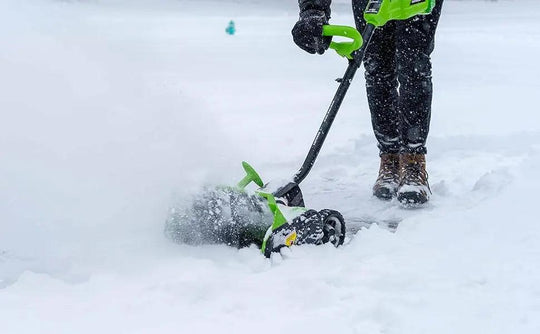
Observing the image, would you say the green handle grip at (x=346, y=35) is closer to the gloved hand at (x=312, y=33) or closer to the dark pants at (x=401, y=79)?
the gloved hand at (x=312, y=33)

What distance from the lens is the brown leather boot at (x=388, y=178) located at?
355 cm

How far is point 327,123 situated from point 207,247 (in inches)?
28.4

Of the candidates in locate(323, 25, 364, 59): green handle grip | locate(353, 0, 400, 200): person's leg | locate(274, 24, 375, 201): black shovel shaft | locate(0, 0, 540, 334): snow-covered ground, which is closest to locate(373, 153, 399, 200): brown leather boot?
locate(353, 0, 400, 200): person's leg

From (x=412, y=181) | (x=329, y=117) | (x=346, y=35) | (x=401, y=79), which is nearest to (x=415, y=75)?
(x=401, y=79)

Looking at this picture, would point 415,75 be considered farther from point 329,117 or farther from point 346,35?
point 346,35

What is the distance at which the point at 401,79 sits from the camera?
11.3 feet

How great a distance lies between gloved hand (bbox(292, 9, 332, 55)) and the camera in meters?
2.79

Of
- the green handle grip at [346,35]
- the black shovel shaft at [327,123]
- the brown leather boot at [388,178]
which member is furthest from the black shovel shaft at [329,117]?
the brown leather boot at [388,178]

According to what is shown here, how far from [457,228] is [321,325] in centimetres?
110

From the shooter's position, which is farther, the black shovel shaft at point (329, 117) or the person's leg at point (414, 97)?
the person's leg at point (414, 97)

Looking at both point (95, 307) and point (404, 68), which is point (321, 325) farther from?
point (404, 68)

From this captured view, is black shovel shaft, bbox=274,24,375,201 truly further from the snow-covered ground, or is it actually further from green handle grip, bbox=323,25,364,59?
the snow-covered ground

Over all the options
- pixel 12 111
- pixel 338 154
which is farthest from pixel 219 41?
pixel 12 111

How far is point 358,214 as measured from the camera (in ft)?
11.0
